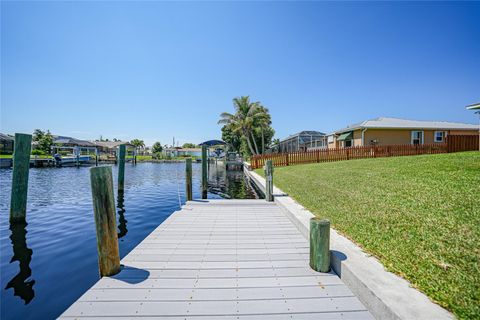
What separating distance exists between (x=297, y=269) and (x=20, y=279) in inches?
201

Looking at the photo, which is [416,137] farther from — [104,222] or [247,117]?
[104,222]

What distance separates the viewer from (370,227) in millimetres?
4316

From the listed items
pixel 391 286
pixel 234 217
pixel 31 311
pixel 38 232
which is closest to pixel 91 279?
pixel 31 311

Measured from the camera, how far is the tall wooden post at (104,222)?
336 centimetres

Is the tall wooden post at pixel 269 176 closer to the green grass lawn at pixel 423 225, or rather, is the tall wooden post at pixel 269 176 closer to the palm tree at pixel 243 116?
the green grass lawn at pixel 423 225

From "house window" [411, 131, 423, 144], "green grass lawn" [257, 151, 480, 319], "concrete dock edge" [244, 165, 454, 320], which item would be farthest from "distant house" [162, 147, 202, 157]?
"concrete dock edge" [244, 165, 454, 320]

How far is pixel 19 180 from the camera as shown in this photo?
25.4ft

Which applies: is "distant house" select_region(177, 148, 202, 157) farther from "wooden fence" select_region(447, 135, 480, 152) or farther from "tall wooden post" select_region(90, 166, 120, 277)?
"tall wooden post" select_region(90, 166, 120, 277)

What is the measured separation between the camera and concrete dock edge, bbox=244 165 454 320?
2.07 metres

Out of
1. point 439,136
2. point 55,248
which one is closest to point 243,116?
point 439,136

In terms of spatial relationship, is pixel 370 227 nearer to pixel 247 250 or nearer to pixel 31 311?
pixel 247 250

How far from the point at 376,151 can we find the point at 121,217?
19.9 m

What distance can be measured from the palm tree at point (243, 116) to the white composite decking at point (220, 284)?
111ft

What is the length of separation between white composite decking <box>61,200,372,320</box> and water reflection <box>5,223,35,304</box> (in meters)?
1.86
